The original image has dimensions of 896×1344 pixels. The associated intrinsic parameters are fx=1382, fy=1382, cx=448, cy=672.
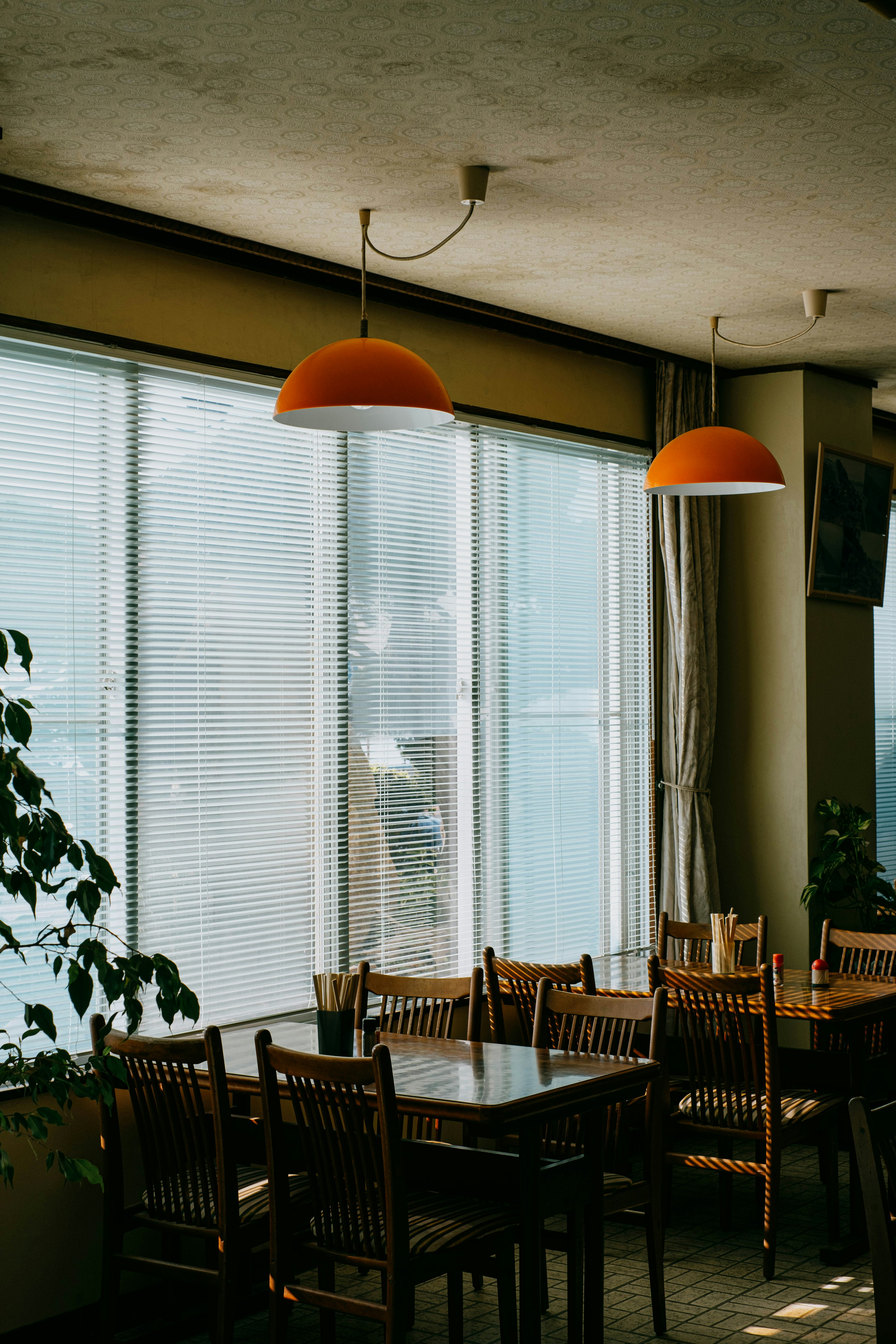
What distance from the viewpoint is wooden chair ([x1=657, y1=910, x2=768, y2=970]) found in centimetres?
514

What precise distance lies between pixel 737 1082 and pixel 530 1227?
1.33 meters

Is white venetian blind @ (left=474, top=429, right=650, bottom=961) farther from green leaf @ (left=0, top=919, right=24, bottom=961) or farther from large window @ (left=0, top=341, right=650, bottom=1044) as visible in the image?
green leaf @ (left=0, top=919, right=24, bottom=961)

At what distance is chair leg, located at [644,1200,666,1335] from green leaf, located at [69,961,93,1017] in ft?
6.36

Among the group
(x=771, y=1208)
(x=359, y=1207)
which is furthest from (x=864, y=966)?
(x=359, y=1207)

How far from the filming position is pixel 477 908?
5645mm

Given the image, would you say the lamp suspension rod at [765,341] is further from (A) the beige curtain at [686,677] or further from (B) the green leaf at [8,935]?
(B) the green leaf at [8,935]

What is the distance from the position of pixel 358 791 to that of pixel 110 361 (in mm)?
1780

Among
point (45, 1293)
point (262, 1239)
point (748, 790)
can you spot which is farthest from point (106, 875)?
point (748, 790)

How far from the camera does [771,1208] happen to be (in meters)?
4.30

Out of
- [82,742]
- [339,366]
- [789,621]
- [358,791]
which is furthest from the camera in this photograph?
[789,621]

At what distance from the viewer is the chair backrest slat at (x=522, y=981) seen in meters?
4.62

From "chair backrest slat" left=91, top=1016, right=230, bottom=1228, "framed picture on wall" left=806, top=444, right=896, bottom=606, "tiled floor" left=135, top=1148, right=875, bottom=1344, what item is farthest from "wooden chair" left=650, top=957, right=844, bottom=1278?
"framed picture on wall" left=806, top=444, right=896, bottom=606

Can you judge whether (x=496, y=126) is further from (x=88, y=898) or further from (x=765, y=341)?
(x=765, y=341)

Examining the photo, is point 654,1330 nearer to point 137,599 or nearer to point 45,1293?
point 45,1293
